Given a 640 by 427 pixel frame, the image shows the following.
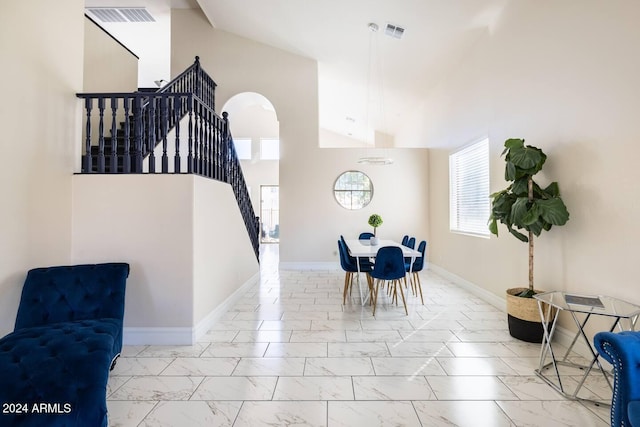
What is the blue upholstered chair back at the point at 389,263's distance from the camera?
3.77 m

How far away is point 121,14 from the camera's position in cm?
640

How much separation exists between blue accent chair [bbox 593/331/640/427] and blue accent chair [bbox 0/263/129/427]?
101 inches

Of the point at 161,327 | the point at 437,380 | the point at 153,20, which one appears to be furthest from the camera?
the point at 153,20

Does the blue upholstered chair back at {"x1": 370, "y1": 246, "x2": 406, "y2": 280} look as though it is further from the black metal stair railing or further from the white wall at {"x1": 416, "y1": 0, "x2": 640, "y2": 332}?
the black metal stair railing

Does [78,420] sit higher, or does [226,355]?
[78,420]

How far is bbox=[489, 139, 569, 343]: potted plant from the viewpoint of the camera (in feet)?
9.04

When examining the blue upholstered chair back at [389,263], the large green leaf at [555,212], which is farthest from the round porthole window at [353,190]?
the large green leaf at [555,212]

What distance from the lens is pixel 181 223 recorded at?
2.99 metres

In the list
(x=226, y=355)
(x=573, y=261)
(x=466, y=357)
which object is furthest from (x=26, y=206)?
(x=573, y=261)

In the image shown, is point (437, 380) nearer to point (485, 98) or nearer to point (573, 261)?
point (573, 261)

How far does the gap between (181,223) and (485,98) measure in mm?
4265

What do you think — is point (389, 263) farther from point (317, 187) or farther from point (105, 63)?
point (105, 63)

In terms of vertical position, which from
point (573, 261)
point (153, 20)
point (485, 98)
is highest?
point (153, 20)

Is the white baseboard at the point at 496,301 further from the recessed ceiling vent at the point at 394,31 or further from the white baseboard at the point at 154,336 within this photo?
the recessed ceiling vent at the point at 394,31
